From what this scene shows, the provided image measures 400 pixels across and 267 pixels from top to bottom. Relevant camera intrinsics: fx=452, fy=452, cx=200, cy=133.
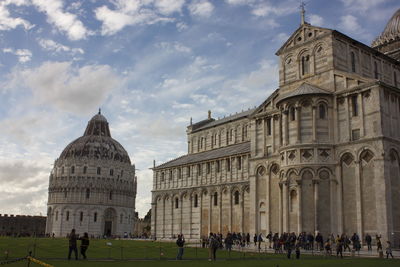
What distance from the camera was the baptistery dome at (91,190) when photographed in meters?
102

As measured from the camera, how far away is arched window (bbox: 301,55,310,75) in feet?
126

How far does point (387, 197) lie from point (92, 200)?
82173 mm

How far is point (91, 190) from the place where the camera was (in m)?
104

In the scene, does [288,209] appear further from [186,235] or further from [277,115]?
[186,235]

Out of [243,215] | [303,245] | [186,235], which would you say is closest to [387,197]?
[303,245]

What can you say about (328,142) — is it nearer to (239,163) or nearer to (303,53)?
(303,53)

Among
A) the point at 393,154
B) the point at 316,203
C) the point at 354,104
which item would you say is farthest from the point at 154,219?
the point at 393,154

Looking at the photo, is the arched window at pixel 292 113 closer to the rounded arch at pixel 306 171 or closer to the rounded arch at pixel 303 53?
the rounded arch at pixel 306 171

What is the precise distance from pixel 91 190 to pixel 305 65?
75587 mm

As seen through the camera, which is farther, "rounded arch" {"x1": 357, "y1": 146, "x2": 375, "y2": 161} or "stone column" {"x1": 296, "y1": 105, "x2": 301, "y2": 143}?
"stone column" {"x1": 296, "y1": 105, "x2": 301, "y2": 143}

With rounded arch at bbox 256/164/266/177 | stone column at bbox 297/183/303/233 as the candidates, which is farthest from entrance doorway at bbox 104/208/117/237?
stone column at bbox 297/183/303/233

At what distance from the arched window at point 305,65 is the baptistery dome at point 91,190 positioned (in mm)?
74894

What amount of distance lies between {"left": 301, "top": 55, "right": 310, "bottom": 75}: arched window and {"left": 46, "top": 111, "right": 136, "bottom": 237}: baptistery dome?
74.9m

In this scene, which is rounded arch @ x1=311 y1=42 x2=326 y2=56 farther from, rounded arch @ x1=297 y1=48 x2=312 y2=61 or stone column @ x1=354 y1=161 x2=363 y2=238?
stone column @ x1=354 y1=161 x2=363 y2=238
